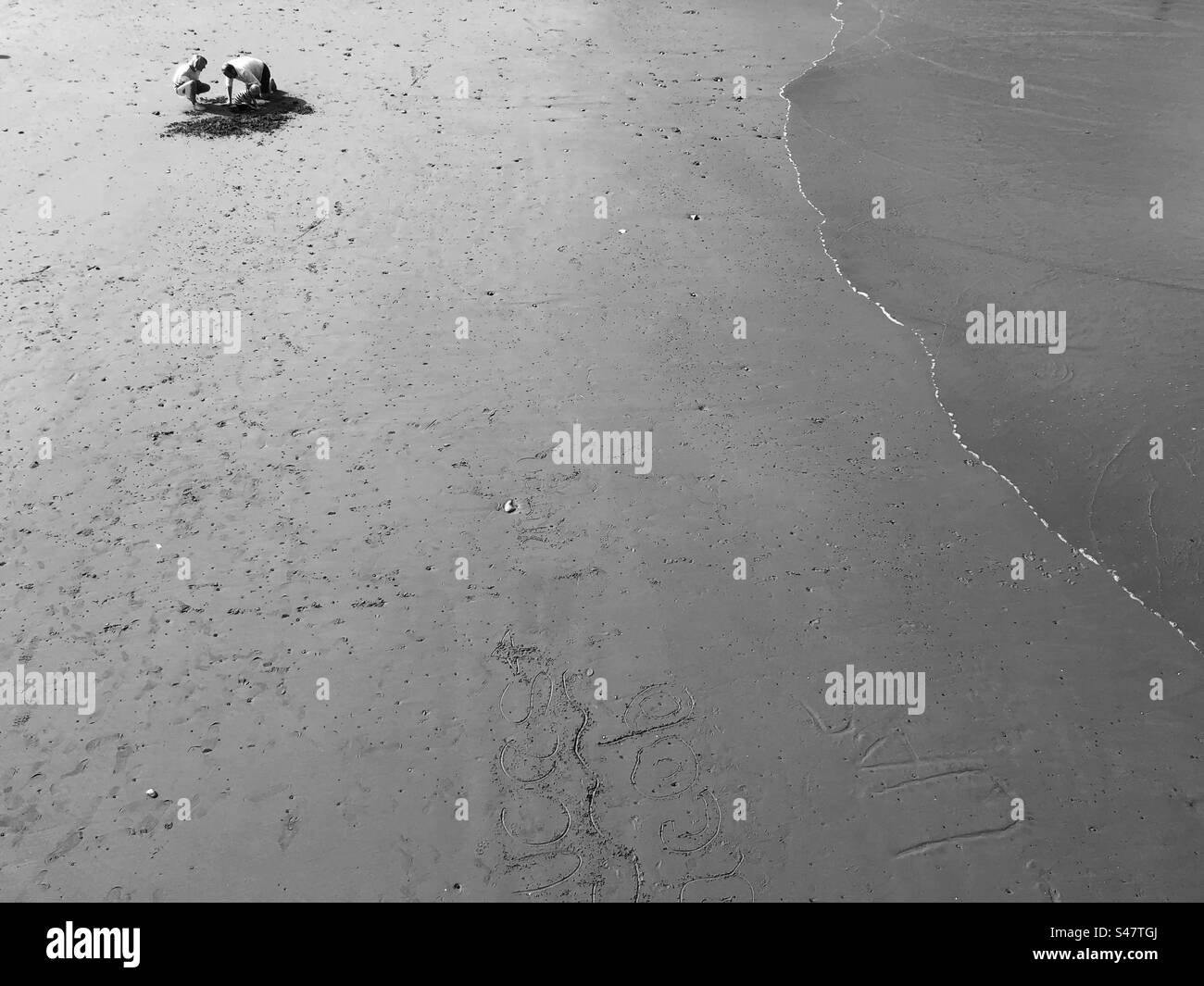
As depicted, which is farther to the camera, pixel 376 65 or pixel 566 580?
pixel 376 65

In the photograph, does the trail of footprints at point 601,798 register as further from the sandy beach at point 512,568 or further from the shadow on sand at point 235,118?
Result: the shadow on sand at point 235,118

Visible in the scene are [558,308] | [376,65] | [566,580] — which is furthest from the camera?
[376,65]

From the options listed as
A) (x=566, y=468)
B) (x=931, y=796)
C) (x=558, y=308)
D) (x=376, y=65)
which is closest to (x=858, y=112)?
(x=558, y=308)

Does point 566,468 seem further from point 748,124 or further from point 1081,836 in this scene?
point 748,124

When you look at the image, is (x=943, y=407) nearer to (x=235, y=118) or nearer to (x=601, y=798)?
(x=601, y=798)
